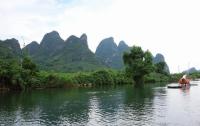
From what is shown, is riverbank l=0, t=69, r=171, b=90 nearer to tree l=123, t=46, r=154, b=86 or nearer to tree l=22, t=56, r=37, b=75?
tree l=22, t=56, r=37, b=75

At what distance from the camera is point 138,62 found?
125 meters

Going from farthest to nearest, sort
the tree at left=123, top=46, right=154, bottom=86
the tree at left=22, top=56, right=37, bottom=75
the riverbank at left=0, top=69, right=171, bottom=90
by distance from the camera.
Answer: the tree at left=123, top=46, right=154, bottom=86
the tree at left=22, top=56, right=37, bottom=75
the riverbank at left=0, top=69, right=171, bottom=90

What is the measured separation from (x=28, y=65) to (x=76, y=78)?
22.0 metres

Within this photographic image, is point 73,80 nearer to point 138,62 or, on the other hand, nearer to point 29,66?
point 29,66

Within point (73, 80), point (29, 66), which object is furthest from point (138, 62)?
point (29, 66)

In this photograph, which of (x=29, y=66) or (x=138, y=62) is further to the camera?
(x=138, y=62)

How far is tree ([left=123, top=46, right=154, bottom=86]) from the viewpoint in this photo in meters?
125

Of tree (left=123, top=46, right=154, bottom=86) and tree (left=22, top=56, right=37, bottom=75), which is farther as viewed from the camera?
tree (left=123, top=46, right=154, bottom=86)

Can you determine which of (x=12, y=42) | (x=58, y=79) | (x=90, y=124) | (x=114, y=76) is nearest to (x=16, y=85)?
(x=58, y=79)

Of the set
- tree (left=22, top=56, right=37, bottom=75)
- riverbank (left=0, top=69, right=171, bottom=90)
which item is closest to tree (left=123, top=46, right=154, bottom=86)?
riverbank (left=0, top=69, right=171, bottom=90)

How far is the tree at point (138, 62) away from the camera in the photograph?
4904 inches

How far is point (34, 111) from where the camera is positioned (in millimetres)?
51344

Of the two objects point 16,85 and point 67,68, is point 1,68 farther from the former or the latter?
point 67,68

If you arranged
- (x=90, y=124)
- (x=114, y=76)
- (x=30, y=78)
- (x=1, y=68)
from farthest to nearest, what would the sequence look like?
(x=114, y=76) → (x=30, y=78) → (x=1, y=68) → (x=90, y=124)
